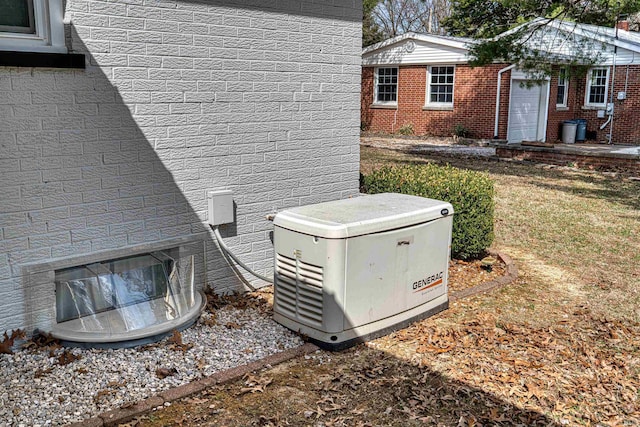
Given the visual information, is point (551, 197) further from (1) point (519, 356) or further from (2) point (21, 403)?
(2) point (21, 403)

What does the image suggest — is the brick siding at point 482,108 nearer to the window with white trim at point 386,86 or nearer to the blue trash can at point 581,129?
the window with white trim at point 386,86

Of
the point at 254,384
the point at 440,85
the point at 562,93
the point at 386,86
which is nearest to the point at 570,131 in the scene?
the point at 562,93

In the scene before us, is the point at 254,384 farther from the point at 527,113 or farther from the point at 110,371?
the point at 527,113

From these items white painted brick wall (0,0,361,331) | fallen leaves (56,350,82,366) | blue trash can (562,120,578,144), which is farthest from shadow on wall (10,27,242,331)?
blue trash can (562,120,578,144)

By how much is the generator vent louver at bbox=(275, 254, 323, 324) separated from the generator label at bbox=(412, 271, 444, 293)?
868 mm

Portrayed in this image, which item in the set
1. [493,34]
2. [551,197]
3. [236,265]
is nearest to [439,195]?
[236,265]

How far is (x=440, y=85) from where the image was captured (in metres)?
21.9

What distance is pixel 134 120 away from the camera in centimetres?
454

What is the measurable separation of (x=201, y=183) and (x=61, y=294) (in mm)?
1375

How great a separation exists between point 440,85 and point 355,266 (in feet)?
61.6

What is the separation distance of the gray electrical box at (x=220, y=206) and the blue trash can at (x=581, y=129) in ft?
61.3

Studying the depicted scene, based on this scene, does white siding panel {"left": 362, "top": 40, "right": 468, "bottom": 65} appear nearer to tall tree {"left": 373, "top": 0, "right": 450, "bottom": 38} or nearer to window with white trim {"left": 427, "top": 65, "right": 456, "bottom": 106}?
window with white trim {"left": 427, "top": 65, "right": 456, "bottom": 106}

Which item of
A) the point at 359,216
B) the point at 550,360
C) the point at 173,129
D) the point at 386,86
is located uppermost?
the point at 386,86

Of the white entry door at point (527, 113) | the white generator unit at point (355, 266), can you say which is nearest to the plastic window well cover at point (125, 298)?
the white generator unit at point (355, 266)
